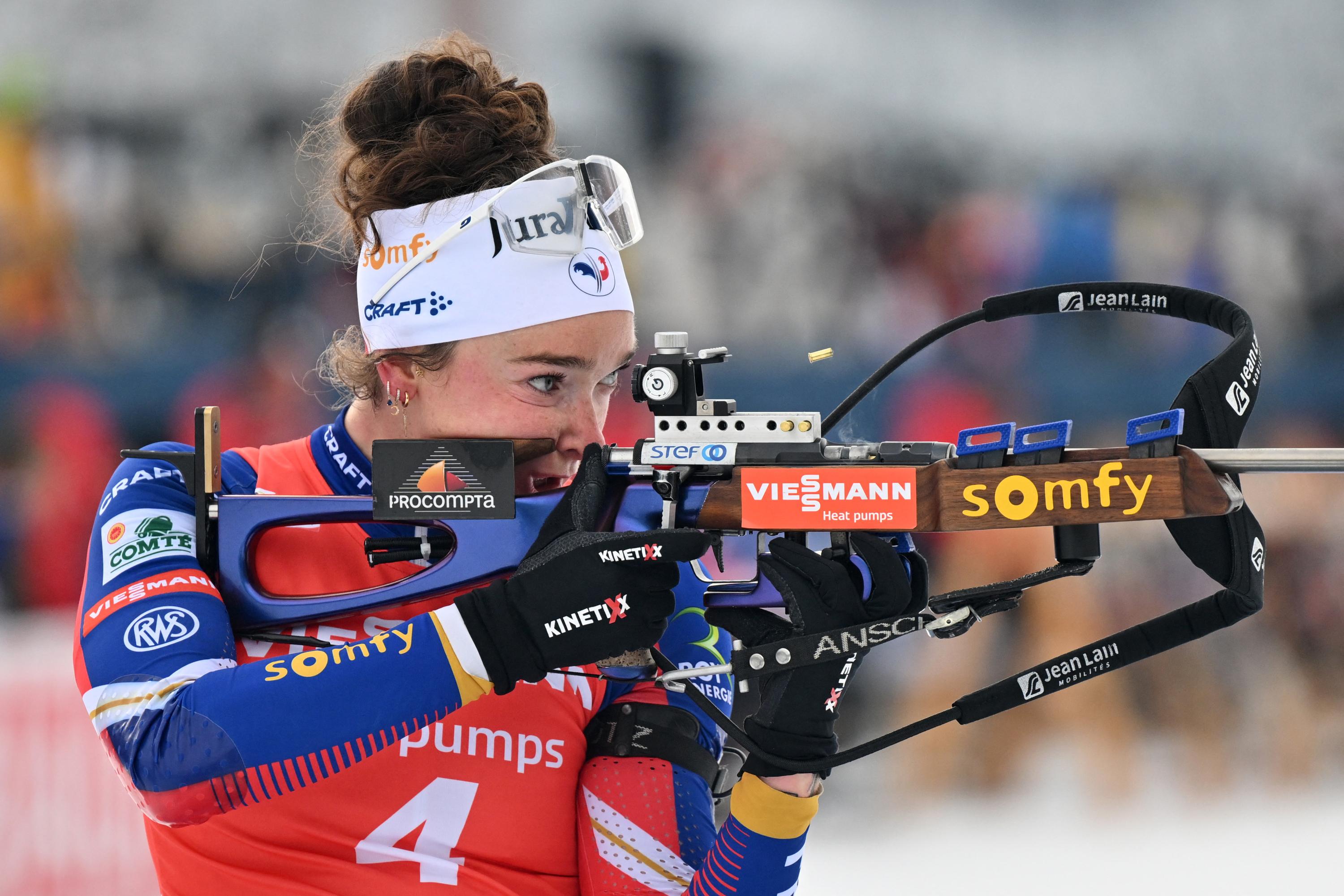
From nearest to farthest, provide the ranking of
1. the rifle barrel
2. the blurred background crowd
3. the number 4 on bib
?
the rifle barrel → the number 4 on bib → the blurred background crowd

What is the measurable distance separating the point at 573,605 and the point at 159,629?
1.17 ft

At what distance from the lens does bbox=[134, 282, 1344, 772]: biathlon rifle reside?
93cm

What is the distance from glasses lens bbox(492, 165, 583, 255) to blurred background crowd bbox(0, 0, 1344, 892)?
145 cm

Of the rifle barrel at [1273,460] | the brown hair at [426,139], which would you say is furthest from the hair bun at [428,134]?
the rifle barrel at [1273,460]

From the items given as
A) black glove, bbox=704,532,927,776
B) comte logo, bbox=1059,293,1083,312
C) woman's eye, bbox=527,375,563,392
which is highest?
comte logo, bbox=1059,293,1083,312

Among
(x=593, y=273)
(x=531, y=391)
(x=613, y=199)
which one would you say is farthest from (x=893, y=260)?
(x=531, y=391)

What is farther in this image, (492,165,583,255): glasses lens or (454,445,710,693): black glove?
(492,165,583,255): glasses lens

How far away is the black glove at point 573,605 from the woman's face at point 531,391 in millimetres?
183

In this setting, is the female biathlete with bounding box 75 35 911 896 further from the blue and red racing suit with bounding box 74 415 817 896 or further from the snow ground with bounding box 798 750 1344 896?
the snow ground with bounding box 798 750 1344 896

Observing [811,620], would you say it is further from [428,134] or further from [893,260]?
[893,260]

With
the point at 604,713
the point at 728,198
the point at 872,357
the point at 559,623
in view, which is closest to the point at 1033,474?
the point at 559,623

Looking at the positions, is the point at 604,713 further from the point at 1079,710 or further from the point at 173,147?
the point at 173,147

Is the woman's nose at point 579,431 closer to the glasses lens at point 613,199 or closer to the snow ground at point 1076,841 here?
the glasses lens at point 613,199

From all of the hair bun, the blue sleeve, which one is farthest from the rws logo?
the hair bun
